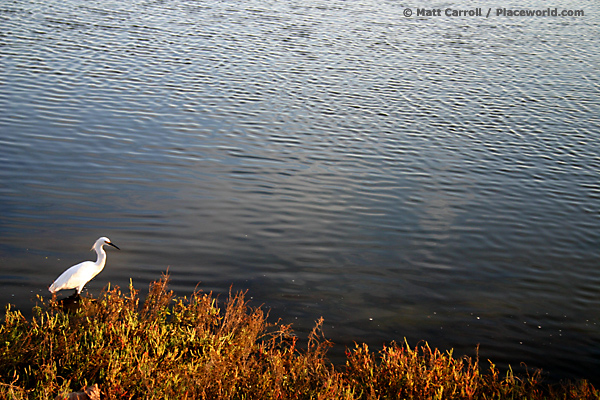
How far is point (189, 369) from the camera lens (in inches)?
248

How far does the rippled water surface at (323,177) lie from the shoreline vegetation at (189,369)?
164cm

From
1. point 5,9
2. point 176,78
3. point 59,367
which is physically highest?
point 5,9

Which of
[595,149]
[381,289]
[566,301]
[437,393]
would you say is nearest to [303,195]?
[381,289]

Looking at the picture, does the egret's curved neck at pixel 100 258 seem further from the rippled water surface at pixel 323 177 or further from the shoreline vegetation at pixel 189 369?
the shoreline vegetation at pixel 189 369

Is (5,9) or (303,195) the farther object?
(5,9)

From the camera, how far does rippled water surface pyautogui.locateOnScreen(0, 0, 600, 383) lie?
9523 mm

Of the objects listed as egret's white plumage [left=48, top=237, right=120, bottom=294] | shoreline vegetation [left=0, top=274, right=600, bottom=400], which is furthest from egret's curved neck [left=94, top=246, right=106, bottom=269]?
shoreline vegetation [left=0, top=274, right=600, bottom=400]

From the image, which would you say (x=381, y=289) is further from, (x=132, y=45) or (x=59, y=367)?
(x=132, y=45)

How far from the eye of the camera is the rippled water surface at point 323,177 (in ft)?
31.2

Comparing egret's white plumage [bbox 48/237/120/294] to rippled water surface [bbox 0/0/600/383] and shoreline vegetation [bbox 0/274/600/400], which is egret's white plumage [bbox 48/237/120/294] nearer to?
rippled water surface [bbox 0/0/600/383]

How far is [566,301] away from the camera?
9.97m

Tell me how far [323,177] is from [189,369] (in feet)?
27.0

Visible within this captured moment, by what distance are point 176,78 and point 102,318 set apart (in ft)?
45.6

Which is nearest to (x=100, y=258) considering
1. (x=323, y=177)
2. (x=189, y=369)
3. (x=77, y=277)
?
(x=77, y=277)
